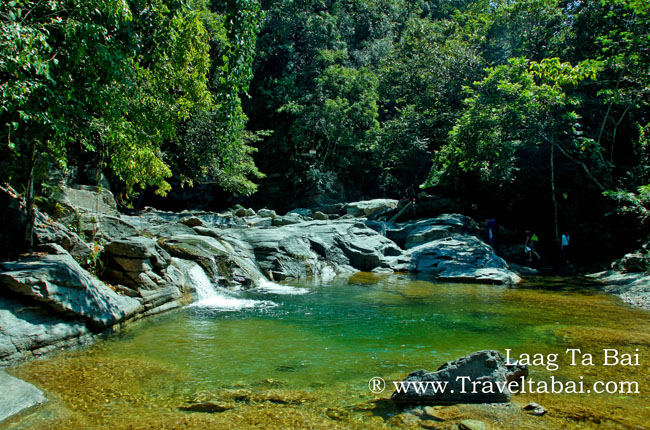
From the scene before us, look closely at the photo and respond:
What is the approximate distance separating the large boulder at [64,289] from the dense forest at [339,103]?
5.47ft

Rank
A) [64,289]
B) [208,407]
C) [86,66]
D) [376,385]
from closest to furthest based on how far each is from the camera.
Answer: [208,407]
[376,385]
[64,289]
[86,66]

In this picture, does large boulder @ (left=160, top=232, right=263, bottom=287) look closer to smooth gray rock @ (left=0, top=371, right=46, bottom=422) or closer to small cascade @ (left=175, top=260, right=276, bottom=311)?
small cascade @ (left=175, top=260, right=276, bottom=311)

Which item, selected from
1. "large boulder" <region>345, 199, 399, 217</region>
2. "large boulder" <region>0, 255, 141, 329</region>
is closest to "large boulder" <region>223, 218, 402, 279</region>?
"large boulder" <region>0, 255, 141, 329</region>

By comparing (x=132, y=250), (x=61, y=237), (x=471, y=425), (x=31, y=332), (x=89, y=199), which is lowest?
(x=471, y=425)

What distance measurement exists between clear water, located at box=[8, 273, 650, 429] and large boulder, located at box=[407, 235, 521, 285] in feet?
13.3

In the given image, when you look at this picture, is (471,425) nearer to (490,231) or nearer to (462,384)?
(462,384)

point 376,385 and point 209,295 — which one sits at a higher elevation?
point 209,295

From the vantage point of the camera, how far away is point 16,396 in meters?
4.29

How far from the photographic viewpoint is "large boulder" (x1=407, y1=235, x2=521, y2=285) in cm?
1545

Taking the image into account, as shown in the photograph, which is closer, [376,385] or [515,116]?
→ [376,385]

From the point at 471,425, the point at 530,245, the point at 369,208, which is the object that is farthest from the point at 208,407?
the point at 369,208

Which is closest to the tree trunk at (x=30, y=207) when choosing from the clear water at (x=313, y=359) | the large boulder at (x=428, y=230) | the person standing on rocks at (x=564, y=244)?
the clear water at (x=313, y=359)

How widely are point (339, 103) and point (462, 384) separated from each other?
31007mm

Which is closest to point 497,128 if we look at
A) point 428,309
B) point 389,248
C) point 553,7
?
point 389,248
